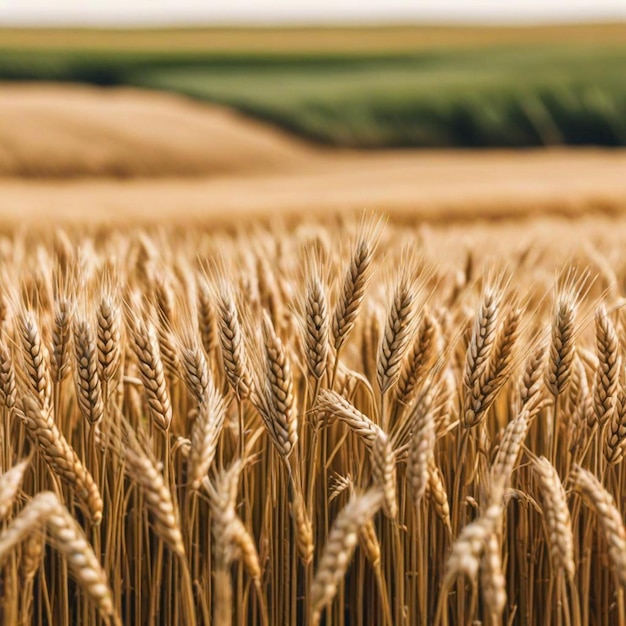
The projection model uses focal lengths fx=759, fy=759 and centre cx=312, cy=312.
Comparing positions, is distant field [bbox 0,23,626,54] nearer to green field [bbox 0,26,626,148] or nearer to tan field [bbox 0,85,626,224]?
green field [bbox 0,26,626,148]

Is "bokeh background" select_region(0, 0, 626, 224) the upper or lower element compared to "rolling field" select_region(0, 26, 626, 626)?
upper

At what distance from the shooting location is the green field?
82.5 feet

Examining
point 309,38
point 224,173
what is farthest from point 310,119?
point 309,38

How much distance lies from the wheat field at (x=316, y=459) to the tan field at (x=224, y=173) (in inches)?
196

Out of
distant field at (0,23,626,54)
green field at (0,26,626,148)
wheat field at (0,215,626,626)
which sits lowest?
wheat field at (0,215,626,626)

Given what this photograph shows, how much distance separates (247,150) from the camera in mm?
19188

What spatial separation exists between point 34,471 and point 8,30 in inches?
2042

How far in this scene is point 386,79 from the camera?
30859 mm

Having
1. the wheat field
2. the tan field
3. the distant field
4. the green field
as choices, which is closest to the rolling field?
the wheat field

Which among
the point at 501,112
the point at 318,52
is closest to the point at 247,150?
the point at 501,112

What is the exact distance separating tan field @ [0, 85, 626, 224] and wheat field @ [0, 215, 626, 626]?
16.3 feet

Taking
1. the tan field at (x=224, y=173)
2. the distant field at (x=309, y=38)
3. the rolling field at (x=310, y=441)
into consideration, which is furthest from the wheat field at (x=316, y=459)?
the distant field at (x=309, y=38)

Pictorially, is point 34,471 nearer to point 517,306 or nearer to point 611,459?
point 517,306

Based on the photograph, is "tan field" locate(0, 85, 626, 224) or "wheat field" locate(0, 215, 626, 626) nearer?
"wheat field" locate(0, 215, 626, 626)
